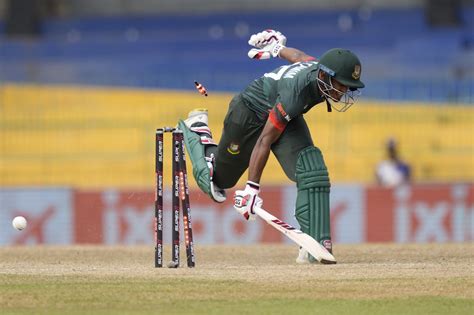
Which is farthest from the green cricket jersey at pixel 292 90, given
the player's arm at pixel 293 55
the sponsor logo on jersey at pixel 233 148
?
the sponsor logo on jersey at pixel 233 148

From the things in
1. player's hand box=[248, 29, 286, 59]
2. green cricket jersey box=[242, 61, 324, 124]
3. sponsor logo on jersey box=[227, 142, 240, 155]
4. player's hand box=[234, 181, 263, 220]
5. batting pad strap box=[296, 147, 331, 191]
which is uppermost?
player's hand box=[248, 29, 286, 59]

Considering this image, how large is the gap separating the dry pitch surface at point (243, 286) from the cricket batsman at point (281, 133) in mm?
579

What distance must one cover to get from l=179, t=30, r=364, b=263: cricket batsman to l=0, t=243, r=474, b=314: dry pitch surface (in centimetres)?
58

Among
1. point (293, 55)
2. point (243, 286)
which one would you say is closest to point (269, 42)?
point (293, 55)

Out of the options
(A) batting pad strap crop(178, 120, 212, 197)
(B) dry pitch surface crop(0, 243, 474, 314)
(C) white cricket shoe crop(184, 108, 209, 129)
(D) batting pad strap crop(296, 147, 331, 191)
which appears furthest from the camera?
(C) white cricket shoe crop(184, 108, 209, 129)

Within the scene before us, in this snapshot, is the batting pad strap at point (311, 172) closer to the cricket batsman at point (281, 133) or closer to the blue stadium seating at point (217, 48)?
the cricket batsman at point (281, 133)

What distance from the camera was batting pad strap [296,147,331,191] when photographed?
34.6 feet

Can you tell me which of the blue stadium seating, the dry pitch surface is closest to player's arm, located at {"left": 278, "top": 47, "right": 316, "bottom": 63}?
the dry pitch surface

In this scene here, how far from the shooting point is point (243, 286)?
8891 millimetres

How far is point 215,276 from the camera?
9.51m

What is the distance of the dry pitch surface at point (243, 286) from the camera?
798cm

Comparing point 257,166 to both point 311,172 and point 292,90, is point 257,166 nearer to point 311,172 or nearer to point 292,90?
point 311,172

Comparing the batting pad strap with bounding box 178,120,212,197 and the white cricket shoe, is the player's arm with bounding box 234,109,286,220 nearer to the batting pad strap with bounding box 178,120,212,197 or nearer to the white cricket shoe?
the batting pad strap with bounding box 178,120,212,197

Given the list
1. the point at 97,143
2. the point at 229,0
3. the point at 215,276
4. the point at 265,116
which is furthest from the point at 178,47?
the point at 215,276
